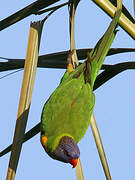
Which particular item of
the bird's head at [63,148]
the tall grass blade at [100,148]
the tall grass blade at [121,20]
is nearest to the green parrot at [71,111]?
the bird's head at [63,148]

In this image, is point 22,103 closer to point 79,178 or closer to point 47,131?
point 79,178

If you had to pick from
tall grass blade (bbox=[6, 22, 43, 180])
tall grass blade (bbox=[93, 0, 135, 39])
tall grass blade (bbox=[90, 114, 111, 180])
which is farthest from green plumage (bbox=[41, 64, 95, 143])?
tall grass blade (bbox=[93, 0, 135, 39])

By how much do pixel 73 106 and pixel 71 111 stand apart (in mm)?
53

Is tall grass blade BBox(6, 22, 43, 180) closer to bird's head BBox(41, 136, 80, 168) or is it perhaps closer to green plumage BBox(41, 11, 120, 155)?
green plumage BBox(41, 11, 120, 155)

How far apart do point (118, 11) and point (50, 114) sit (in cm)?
132

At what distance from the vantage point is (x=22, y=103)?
160cm

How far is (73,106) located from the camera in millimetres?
2646

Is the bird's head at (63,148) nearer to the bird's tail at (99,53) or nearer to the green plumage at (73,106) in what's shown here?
the green plumage at (73,106)

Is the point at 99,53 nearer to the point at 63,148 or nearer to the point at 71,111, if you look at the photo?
the point at 71,111

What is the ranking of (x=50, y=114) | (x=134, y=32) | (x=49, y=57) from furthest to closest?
1. (x=50, y=114)
2. (x=49, y=57)
3. (x=134, y=32)

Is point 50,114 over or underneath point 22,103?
over

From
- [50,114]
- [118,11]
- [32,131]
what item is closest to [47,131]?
[50,114]

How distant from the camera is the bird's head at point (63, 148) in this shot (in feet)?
8.79

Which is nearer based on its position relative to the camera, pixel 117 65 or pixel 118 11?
pixel 118 11
